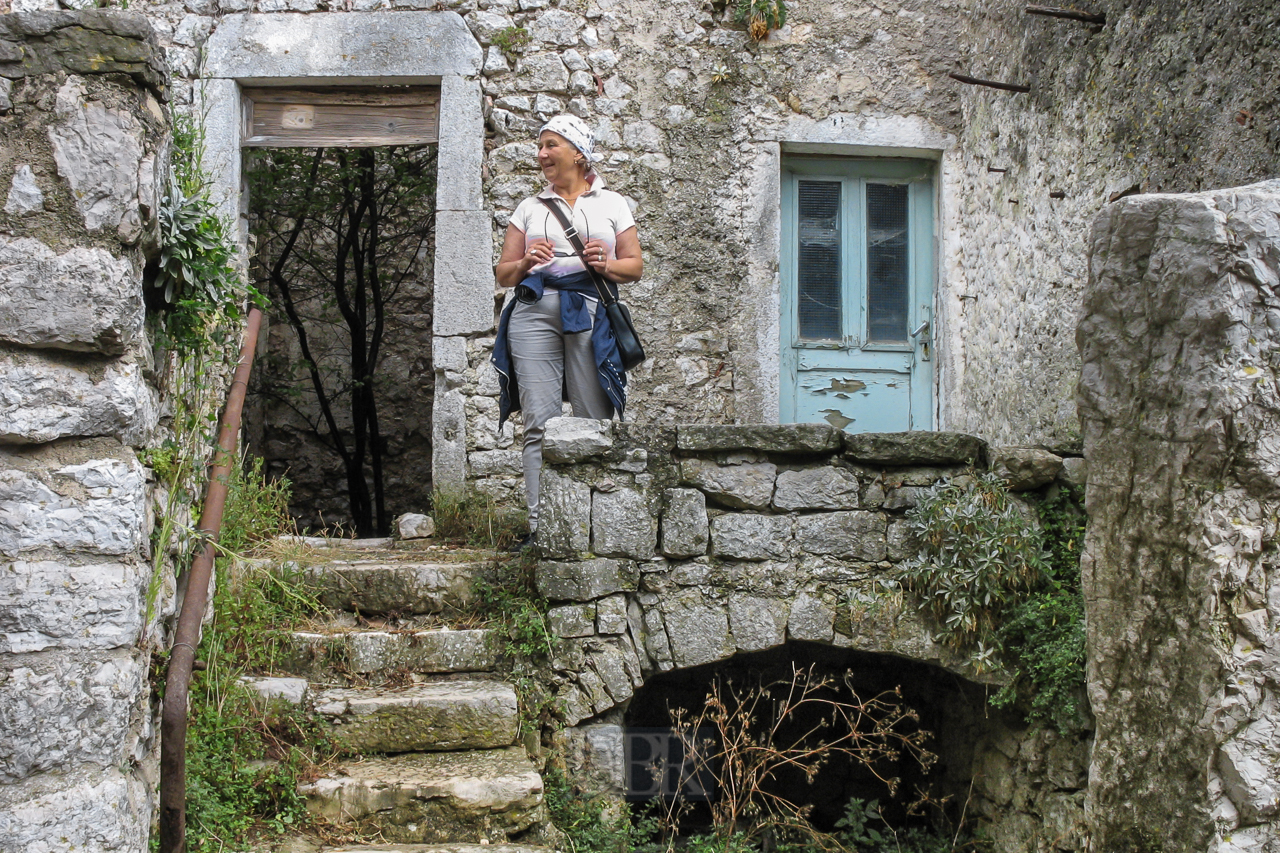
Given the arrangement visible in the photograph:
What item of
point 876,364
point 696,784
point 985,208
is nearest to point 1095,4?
point 985,208

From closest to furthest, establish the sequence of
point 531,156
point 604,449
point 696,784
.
Result: point 604,449 → point 696,784 → point 531,156

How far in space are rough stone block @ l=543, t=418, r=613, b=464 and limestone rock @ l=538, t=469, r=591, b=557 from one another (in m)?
0.07

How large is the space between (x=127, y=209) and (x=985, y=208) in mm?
4043

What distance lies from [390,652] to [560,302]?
1364mm

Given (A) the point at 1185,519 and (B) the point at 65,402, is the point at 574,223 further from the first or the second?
(A) the point at 1185,519

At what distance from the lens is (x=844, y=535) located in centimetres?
359

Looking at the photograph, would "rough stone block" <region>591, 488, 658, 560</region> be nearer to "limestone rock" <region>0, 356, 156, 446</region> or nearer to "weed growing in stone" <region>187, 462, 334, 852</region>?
"weed growing in stone" <region>187, 462, 334, 852</region>

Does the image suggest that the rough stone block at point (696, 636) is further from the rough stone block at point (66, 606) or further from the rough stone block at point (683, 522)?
the rough stone block at point (66, 606)

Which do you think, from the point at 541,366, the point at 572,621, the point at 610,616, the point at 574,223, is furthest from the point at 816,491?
the point at 574,223

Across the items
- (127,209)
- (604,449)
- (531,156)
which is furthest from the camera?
(531,156)

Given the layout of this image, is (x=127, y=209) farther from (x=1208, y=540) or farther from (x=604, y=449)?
(x=1208, y=540)

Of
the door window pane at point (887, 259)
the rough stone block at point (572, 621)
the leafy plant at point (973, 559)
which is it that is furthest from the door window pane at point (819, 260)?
the rough stone block at point (572, 621)

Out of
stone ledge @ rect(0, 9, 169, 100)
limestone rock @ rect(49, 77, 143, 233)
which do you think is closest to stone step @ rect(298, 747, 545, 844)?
limestone rock @ rect(49, 77, 143, 233)

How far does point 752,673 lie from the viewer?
486 cm
